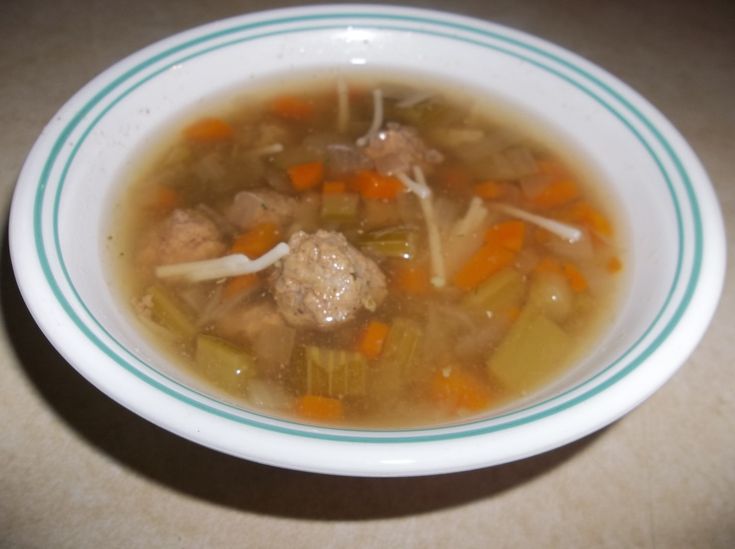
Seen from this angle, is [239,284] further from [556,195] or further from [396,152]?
[556,195]

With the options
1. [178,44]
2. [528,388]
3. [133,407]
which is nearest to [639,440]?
[528,388]

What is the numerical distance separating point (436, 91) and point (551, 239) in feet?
2.52

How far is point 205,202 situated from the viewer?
81.6 inches

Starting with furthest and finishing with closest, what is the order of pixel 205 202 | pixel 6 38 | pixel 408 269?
pixel 6 38 < pixel 205 202 < pixel 408 269

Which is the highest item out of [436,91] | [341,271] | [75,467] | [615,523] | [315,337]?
[436,91]

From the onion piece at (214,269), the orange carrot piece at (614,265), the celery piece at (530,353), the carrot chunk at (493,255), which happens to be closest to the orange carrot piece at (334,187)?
the onion piece at (214,269)

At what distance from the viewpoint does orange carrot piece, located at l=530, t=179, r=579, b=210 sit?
2.14 metres

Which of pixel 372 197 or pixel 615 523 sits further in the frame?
pixel 372 197

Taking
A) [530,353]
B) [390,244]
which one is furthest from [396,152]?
[530,353]

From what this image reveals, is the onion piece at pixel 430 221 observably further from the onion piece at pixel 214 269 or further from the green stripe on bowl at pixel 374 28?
the green stripe on bowl at pixel 374 28

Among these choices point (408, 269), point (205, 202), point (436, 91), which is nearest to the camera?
point (408, 269)

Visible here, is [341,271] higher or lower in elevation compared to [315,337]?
higher

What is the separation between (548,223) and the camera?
6.70 ft

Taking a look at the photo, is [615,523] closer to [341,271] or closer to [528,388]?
[528,388]
